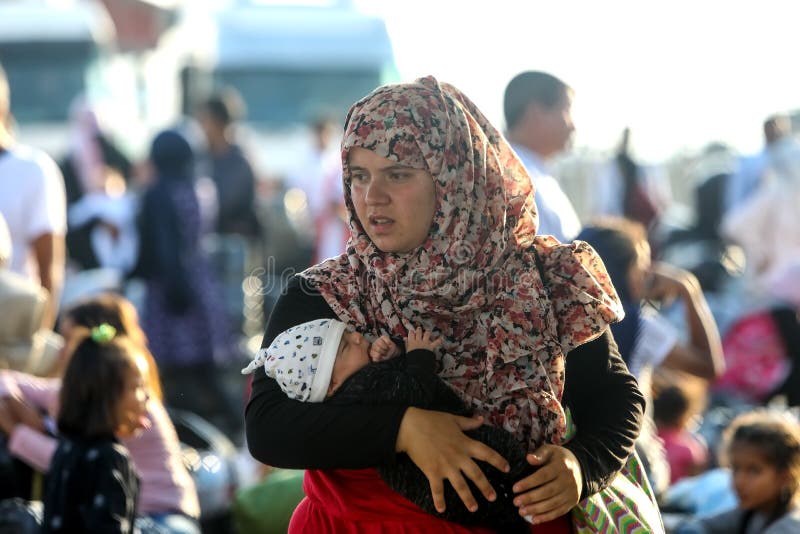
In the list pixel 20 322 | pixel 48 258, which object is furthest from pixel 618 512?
pixel 48 258

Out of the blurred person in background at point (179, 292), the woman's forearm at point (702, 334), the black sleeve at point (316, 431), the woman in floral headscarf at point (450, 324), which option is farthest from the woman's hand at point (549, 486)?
the blurred person in background at point (179, 292)

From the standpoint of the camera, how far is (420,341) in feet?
9.45

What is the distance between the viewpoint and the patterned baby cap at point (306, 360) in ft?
9.34

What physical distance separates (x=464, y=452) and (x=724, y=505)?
321 centimetres

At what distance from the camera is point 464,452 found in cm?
279

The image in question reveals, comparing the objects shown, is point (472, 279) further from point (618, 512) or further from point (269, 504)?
point (269, 504)

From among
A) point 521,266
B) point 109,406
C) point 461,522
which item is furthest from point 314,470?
point 109,406

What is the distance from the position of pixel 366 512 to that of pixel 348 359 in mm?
335

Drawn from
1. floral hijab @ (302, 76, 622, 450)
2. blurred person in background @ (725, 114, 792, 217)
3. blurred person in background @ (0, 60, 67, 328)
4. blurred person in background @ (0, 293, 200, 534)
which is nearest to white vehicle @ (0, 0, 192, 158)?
blurred person in background @ (725, 114, 792, 217)

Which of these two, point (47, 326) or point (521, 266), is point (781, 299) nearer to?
point (47, 326)

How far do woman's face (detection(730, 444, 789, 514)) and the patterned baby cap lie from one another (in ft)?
8.59

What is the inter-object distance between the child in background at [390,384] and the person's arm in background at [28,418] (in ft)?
5.97

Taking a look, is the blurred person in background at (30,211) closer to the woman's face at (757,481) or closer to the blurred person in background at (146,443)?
the blurred person in background at (146,443)

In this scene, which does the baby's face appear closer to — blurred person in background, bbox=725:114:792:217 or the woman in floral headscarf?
the woman in floral headscarf
